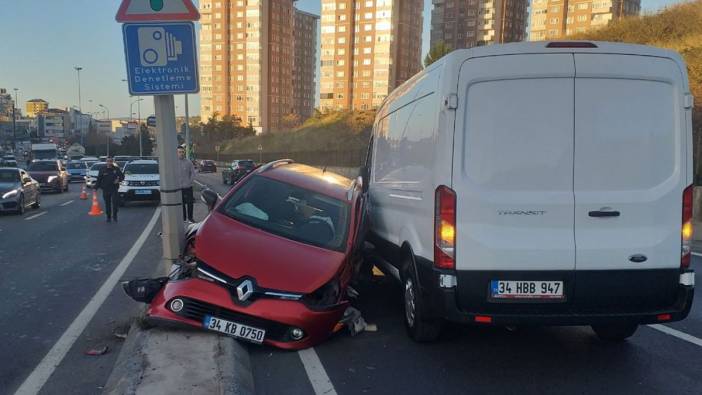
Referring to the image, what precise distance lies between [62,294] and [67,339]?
1.85 meters

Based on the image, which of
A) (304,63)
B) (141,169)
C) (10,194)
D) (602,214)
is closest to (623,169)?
(602,214)

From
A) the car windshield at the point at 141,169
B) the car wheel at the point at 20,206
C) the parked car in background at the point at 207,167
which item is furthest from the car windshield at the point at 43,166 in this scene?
the parked car in background at the point at 207,167

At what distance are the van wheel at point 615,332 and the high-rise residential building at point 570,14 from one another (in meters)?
89.0

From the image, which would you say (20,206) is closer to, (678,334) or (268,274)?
(268,274)

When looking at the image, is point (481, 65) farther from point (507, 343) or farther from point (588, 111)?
point (507, 343)

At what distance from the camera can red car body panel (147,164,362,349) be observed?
4.58 m

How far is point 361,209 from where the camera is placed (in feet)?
20.2

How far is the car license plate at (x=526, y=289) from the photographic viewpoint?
409cm

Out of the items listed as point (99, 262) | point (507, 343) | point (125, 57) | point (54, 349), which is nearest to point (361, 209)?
point (507, 343)

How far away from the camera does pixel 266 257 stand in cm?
493

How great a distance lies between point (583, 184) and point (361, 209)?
265 centimetres

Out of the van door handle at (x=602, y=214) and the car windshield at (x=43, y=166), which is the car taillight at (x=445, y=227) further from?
the car windshield at (x=43, y=166)

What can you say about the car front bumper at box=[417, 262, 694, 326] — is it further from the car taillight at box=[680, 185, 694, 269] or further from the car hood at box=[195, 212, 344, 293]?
the car hood at box=[195, 212, 344, 293]

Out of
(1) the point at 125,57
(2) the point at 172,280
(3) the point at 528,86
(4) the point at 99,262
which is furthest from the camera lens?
(4) the point at 99,262
